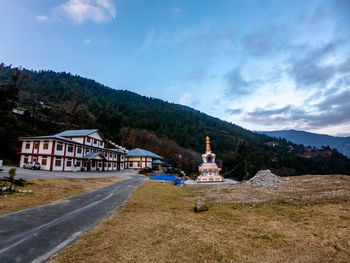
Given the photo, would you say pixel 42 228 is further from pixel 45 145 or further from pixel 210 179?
pixel 45 145

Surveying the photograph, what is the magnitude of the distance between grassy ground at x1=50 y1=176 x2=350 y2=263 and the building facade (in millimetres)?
31468

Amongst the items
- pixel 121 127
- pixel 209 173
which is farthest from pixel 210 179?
pixel 121 127

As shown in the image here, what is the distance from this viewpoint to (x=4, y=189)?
13438 mm

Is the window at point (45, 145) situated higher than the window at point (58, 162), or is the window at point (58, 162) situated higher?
the window at point (45, 145)

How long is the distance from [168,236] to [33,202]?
10.1 metres

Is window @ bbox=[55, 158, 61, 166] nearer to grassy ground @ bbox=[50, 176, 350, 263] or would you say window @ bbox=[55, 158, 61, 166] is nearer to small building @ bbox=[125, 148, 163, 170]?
small building @ bbox=[125, 148, 163, 170]

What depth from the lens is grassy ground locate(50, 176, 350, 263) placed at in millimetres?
5328

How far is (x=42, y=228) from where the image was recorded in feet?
24.7

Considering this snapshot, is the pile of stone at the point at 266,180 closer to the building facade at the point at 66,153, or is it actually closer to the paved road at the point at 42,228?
the paved road at the point at 42,228

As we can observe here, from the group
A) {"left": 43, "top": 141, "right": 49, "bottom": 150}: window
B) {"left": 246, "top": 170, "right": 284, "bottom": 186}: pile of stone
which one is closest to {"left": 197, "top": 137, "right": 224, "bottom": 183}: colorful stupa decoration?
{"left": 246, "top": 170, "right": 284, "bottom": 186}: pile of stone

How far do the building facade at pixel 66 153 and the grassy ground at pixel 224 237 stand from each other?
31.5m

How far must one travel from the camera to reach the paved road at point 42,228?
217 inches

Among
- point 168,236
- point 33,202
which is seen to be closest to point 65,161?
point 33,202

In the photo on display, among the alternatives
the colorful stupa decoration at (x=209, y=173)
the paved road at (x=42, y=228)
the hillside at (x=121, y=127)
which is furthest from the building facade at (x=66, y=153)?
the paved road at (x=42, y=228)
